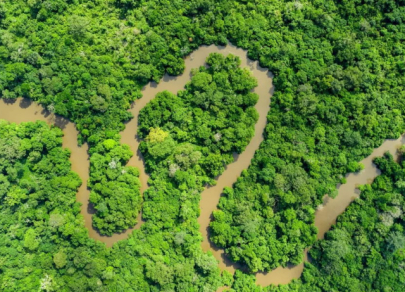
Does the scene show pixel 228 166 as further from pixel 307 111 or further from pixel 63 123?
pixel 63 123

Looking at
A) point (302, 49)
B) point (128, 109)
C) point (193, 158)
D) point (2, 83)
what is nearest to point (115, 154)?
point (128, 109)

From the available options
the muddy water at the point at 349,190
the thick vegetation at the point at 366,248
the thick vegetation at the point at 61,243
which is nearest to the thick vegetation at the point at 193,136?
the thick vegetation at the point at 61,243

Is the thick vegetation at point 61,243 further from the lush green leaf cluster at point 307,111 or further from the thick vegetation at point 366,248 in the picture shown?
the thick vegetation at point 366,248

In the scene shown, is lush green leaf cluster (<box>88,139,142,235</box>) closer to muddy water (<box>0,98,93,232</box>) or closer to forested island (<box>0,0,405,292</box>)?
forested island (<box>0,0,405,292</box>)

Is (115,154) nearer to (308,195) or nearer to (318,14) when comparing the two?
(308,195)

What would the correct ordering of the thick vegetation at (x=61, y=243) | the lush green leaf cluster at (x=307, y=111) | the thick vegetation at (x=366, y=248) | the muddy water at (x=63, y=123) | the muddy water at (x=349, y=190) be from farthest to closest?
1. the muddy water at (x=63, y=123)
2. the muddy water at (x=349, y=190)
3. the lush green leaf cluster at (x=307, y=111)
4. the thick vegetation at (x=61, y=243)
5. the thick vegetation at (x=366, y=248)

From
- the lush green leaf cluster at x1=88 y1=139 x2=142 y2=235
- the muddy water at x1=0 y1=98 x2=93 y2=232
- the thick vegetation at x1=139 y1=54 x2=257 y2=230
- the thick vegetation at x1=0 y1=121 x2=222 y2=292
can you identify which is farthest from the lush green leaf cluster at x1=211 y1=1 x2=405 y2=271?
the muddy water at x1=0 y1=98 x2=93 y2=232
